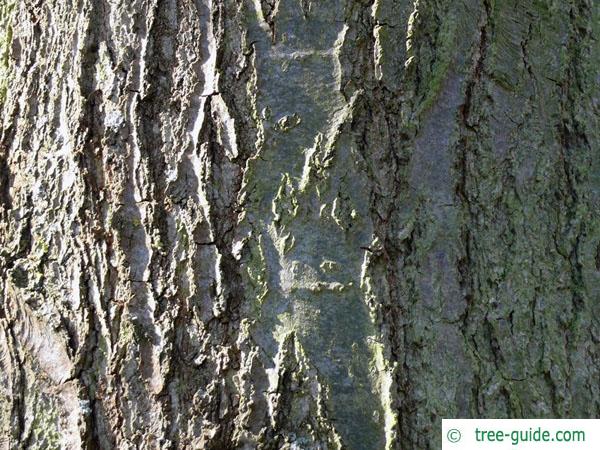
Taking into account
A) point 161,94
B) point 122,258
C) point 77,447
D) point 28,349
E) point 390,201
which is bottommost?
point 77,447

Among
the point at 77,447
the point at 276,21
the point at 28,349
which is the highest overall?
the point at 276,21

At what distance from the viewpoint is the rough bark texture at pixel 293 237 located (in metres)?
1.25

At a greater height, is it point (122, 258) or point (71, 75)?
point (71, 75)

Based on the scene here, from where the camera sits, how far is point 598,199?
4.60 feet

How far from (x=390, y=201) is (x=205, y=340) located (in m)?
0.38

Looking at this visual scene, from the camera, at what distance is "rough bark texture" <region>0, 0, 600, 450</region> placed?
1246mm

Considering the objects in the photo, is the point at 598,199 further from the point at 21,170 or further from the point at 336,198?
the point at 21,170

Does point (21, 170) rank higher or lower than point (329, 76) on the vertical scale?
lower

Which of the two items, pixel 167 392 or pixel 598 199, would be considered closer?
pixel 167 392

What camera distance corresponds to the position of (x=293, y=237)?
1.25 meters

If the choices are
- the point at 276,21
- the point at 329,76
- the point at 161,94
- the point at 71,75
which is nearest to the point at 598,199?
the point at 329,76

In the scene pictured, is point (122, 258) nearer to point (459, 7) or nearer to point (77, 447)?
point (77, 447)

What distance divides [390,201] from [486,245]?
187 mm

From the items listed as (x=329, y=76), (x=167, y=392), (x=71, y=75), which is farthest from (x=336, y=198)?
(x=71, y=75)
